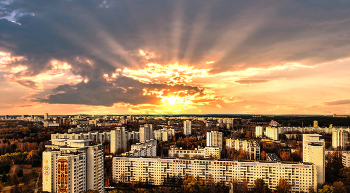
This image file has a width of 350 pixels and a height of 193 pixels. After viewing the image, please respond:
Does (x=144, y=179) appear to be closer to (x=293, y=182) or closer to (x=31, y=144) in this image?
(x=293, y=182)

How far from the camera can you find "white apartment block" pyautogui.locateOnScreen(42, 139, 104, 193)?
8102 millimetres

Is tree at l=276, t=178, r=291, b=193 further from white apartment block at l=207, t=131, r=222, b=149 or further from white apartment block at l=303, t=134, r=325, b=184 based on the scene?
white apartment block at l=207, t=131, r=222, b=149

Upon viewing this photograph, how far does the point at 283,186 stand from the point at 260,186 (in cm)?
88

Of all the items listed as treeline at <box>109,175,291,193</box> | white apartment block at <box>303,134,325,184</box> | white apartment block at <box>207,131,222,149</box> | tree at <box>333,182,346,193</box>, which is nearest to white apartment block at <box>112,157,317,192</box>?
treeline at <box>109,175,291,193</box>

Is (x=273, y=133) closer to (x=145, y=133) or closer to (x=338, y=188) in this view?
(x=145, y=133)

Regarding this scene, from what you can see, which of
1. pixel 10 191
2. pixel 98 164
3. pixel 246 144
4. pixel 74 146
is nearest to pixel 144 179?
pixel 98 164

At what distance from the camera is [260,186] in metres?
9.88

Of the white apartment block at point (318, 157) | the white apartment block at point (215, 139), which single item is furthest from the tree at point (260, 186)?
the white apartment block at point (215, 139)

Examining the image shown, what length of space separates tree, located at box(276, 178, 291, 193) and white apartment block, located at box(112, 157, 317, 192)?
35 centimetres

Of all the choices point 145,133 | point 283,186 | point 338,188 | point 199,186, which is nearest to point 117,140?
point 145,133

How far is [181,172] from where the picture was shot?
11.2m

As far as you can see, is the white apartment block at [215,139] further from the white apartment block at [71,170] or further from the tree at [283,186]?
the white apartment block at [71,170]

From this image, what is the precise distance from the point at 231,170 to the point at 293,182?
2.55 m

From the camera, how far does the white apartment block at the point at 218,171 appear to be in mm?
10008
